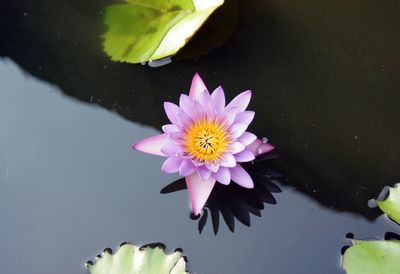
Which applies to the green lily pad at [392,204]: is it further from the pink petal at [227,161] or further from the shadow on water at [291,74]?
the pink petal at [227,161]

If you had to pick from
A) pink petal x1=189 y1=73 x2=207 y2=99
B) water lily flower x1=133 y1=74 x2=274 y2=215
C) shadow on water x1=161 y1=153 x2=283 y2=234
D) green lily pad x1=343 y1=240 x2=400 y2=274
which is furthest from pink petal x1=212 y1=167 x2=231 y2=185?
green lily pad x1=343 y1=240 x2=400 y2=274

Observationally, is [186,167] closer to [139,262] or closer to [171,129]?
[171,129]

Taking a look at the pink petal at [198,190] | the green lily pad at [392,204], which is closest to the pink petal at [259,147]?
the pink petal at [198,190]

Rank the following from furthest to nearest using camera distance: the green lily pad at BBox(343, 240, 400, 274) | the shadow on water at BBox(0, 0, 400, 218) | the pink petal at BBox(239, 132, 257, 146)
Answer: the shadow on water at BBox(0, 0, 400, 218), the pink petal at BBox(239, 132, 257, 146), the green lily pad at BBox(343, 240, 400, 274)

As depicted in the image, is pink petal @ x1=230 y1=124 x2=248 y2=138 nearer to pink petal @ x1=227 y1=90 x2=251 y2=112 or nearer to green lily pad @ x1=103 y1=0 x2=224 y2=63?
pink petal @ x1=227 y1=90 x2=251 y2=112

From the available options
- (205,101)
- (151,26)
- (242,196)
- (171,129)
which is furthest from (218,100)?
(151,26)

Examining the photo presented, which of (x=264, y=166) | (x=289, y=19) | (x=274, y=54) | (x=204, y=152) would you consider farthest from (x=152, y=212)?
(x=289, y=19)

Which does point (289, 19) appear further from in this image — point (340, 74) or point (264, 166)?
point (264, 166)
